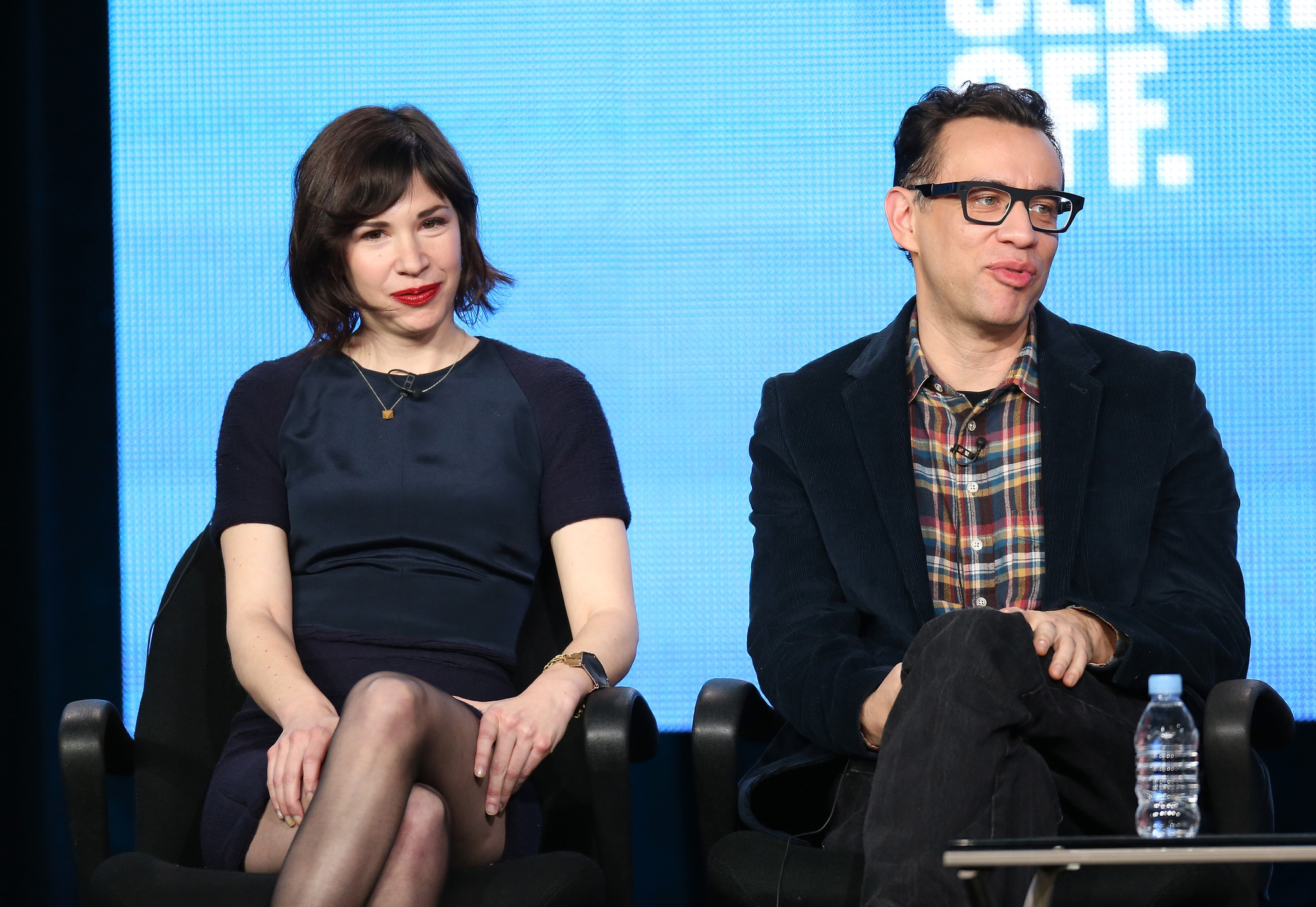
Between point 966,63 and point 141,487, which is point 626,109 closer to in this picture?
point 966,63

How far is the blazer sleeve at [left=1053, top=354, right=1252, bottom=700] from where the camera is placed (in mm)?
1852

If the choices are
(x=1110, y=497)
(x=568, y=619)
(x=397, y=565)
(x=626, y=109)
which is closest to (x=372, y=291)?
(x=397, y=565)

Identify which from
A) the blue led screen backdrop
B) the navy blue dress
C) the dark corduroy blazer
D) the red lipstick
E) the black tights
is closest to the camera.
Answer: the black tights

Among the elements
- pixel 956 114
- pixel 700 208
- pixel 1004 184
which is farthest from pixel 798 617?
pixel 700 208

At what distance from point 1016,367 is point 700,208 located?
0.91 meters

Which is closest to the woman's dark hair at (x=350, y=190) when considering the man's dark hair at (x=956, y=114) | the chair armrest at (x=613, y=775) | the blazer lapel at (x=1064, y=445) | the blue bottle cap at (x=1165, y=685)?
the man's dark hair at (x=956, y=114)

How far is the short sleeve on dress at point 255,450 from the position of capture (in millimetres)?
2156

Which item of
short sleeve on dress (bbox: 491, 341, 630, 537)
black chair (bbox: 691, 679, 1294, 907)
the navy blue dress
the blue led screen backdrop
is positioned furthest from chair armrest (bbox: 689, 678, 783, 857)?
the blue led screen backdrop

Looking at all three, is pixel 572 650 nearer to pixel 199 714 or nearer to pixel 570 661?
pixel 570 661

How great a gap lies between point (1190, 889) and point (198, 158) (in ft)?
7.41

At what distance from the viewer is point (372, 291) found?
2.18 metres

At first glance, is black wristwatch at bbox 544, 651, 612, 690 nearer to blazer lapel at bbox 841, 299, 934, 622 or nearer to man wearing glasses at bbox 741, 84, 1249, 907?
man wearing glasses at bbox 741, 84, 1249, 907

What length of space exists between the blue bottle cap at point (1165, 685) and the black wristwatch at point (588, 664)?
705 mm

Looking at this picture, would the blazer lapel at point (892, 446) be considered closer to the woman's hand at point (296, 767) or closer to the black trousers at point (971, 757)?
the black trousers at point (971, 757)
